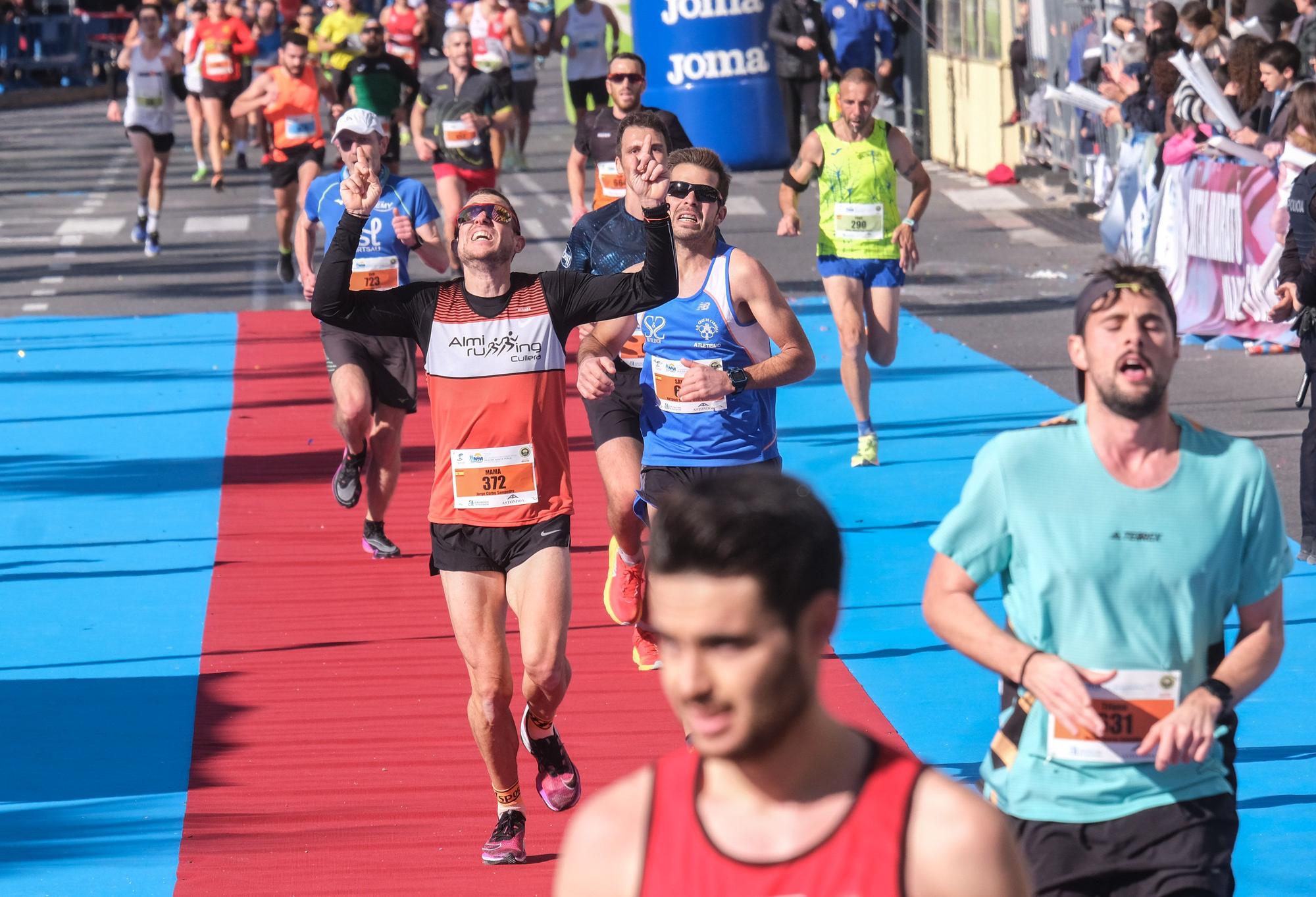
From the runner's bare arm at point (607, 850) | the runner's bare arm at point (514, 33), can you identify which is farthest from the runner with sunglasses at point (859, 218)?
the runner's bare arm at point (514, 33)

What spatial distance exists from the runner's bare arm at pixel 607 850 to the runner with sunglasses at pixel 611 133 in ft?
22.6

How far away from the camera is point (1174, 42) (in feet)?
55.0

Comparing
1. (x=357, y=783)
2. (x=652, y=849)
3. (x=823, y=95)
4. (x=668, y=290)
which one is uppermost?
(x=652, y=849)

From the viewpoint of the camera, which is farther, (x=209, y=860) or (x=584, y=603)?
(x=584, y=603)

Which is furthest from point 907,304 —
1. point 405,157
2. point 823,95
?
point 823,95

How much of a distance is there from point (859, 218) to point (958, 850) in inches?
346

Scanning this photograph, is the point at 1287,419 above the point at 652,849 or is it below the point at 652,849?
below

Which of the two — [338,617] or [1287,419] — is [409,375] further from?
[1287,419]

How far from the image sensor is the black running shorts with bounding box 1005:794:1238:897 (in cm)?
365

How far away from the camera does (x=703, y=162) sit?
282 inches

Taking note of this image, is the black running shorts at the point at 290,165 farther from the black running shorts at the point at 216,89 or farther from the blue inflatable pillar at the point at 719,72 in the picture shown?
the blue inflatable pillar at the point at 719,72

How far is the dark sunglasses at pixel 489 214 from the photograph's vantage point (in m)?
6.11

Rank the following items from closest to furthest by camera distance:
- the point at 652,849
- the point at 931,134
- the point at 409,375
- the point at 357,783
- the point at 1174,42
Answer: the point at 652,849 → the point at 357,783 → the point at 409,375 → the point at 1174,42 → the point at 931,134

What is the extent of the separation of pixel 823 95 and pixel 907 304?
16.1m
